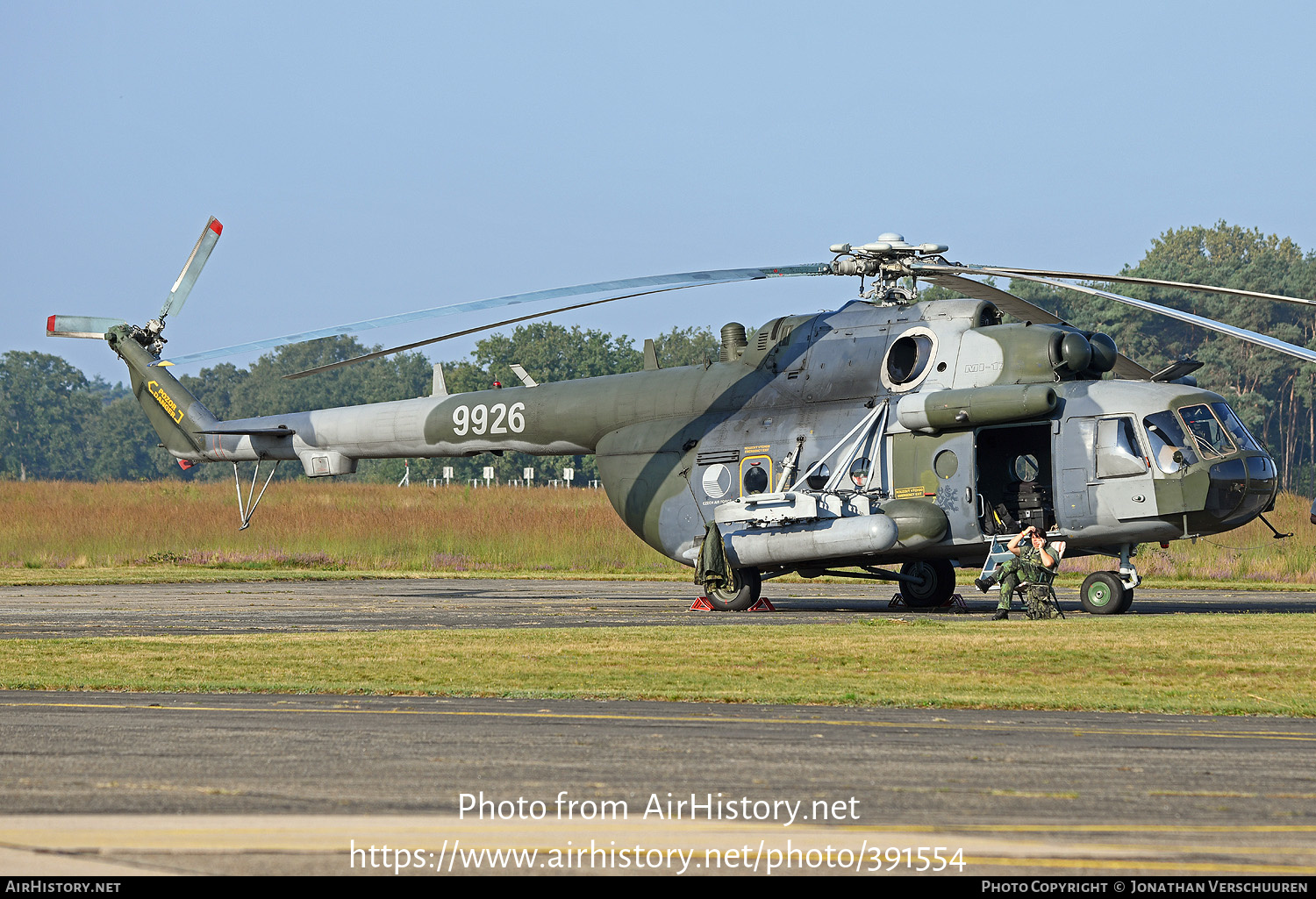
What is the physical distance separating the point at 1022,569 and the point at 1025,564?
0.11 metres

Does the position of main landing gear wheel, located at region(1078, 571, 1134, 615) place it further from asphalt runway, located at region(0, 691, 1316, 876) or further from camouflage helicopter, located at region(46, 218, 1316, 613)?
asphalt runway, located at region(0, 691, 1316, 876)

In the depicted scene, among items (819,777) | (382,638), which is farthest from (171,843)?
(382,638)

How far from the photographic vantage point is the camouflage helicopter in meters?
19.0


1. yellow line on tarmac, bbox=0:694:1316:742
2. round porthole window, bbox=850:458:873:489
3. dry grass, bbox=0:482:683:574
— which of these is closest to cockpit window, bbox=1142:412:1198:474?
round porthole window, bbox=850:458:873:489

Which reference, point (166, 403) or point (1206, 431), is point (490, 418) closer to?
point (166, 403)

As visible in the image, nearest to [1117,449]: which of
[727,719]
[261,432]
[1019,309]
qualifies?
[1019,309]

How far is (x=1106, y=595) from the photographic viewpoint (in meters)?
19.6

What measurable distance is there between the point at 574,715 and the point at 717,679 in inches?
97.3

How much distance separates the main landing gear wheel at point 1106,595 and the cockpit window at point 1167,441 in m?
1.82

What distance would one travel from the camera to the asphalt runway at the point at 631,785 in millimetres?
5254

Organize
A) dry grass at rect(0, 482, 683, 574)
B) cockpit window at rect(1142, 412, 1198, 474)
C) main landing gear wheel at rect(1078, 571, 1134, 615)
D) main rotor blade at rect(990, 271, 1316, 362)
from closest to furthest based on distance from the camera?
main rotor blade at rect(990, 271, 1316, 362) < cockpit window at rect(1142, 412, 1198, 474) < main landing gear wheel at rect(1078, 571, 1134, 615) < dry grass at rect(0, 482, 683, 574)

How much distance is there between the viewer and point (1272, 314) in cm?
9819

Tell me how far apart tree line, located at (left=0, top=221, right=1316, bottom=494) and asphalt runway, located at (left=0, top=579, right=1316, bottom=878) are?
41645 millimetres
